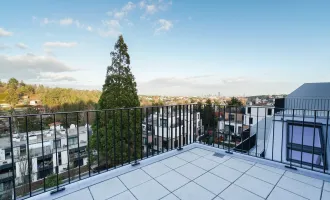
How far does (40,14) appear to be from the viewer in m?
6.47

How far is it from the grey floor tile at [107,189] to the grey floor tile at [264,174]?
1756mm

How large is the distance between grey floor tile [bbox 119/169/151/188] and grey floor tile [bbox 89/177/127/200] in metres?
0.07

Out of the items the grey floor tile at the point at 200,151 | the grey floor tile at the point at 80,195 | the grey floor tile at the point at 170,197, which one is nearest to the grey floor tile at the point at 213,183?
the grey floor tile at the point at 170,197

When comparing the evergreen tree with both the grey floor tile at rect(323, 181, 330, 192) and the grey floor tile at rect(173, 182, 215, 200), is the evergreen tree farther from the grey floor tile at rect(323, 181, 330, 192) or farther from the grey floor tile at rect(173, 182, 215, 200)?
the grey floor tile at rect(323, 181, 330, 192)

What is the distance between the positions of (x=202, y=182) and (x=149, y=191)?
0.67 meters

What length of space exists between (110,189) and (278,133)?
23.5ft

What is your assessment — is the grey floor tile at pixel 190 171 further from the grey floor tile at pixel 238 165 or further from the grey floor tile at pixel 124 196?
the grey floor tile at pixel 124 196

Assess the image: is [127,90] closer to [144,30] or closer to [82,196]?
[144,30]

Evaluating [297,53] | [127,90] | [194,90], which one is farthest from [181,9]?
[194,90]

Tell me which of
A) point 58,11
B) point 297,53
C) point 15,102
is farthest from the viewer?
point 15,102

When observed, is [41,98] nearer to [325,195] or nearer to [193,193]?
[193,193]

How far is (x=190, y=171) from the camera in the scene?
7.10 feet

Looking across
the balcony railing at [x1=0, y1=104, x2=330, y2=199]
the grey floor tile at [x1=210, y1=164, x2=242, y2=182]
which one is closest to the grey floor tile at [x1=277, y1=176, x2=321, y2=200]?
the balcony railing at [x1=0, y1=104, x2=330, y2=199]

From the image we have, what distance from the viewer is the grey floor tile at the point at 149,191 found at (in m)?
1.60
